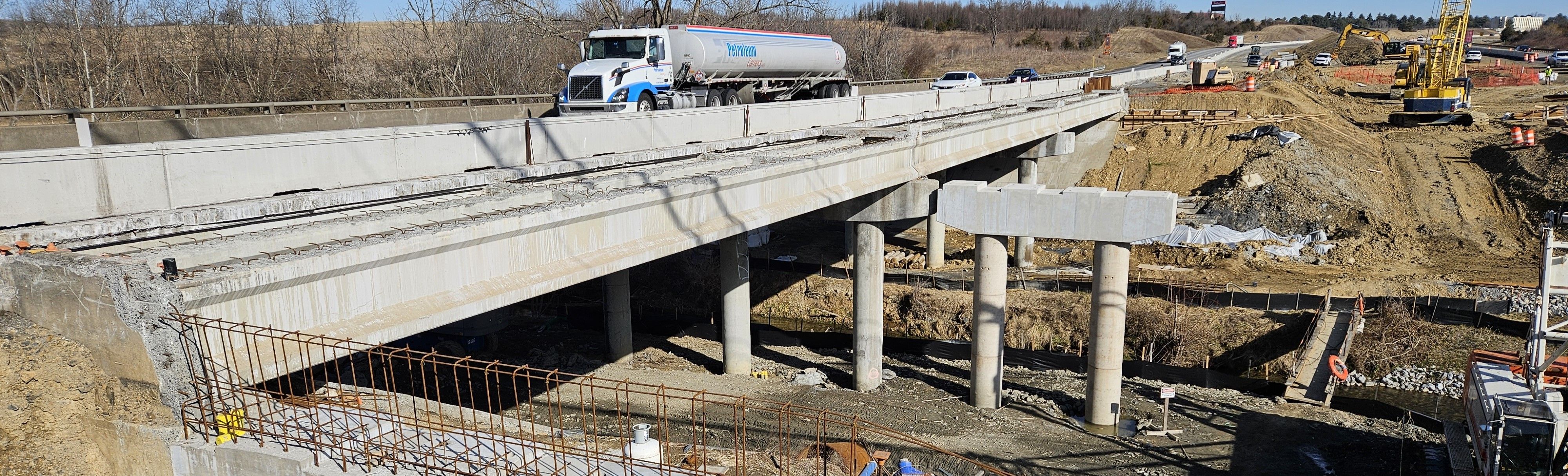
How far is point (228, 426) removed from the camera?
7.25m

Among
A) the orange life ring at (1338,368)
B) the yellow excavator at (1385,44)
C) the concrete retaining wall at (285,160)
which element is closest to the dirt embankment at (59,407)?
the concrete retaining wall at (285,160)

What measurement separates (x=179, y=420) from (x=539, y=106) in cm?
1682

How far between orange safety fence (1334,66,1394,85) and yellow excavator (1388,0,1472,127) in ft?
56.8

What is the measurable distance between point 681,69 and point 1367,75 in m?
57.9

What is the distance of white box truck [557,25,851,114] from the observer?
21.2 metres

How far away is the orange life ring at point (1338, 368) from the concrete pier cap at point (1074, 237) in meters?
4.60

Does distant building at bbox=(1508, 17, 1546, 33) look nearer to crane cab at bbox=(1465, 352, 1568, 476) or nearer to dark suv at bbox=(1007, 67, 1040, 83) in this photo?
dark suv at bbox=(1007, 67, 1040, 83)

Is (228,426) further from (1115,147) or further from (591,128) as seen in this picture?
(1115,147)

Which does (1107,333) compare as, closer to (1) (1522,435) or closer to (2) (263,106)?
(1) (1522,435)

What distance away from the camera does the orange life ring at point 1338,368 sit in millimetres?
19188

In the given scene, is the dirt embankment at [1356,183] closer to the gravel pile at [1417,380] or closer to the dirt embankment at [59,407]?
the gravel pile at [1417,380]

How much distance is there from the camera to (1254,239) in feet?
98.7

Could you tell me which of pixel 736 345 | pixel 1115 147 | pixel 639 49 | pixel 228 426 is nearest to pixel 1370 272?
pixel 1115 147

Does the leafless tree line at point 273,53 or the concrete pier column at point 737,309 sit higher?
the leafless tree line at point 273,53
